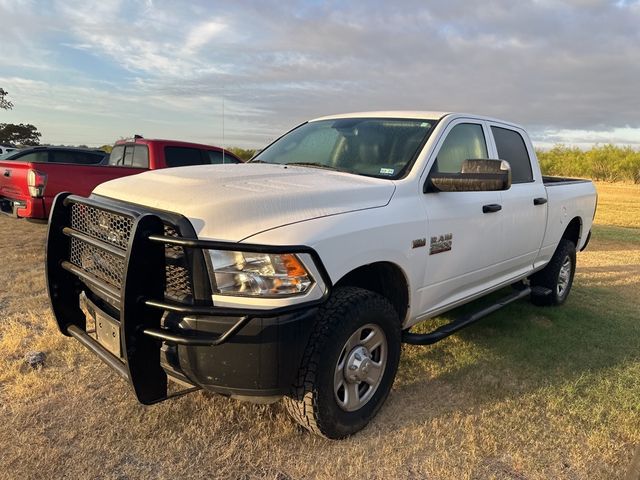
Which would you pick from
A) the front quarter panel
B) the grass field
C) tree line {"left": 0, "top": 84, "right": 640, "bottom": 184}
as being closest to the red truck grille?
the front quarter panel

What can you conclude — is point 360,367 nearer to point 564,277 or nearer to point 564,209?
point 564,209

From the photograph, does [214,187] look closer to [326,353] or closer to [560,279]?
[326,353]

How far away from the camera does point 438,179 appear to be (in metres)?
3.27

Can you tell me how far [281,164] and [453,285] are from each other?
1.59m

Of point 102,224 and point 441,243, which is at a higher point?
point 102,224

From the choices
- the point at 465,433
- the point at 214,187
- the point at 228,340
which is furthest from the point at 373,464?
the point at 214,187

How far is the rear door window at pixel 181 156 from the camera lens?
8.43 metres

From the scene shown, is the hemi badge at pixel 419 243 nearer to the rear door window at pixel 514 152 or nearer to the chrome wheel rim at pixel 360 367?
the chrome wheel rim at pixel 360 367

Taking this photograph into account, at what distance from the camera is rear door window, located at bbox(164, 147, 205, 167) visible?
332 inches

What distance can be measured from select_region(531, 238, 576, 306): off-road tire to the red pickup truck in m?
4.07

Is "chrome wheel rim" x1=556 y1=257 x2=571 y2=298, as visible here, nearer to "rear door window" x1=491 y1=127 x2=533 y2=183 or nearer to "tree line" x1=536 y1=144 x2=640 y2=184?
"rear door window" x1=491 y1=127 x2=533 y2=183

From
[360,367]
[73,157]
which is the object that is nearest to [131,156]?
[73,157]

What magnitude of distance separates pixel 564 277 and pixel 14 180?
7.67 metres

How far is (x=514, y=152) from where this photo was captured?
187 inches
